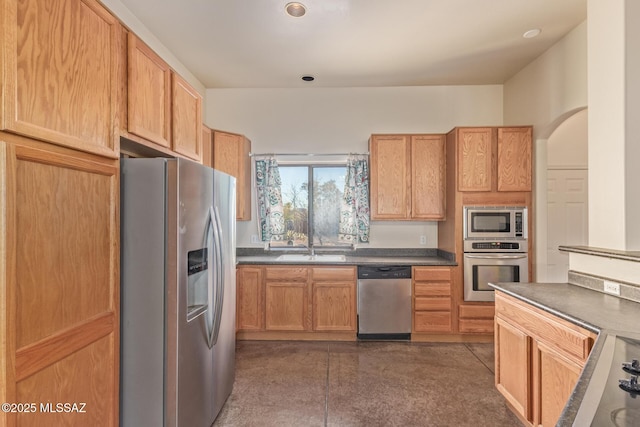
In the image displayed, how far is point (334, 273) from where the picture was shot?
3764 millimetres

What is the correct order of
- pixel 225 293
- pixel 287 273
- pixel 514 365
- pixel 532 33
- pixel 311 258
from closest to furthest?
pixel 514 365
pixel 225 293
pixel 532 33
pixel 287 273
pixel 311 258

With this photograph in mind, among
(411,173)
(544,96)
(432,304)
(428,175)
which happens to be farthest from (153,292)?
(544,96)

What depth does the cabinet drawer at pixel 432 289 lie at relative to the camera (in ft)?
12.3

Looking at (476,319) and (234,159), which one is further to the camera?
(234,159)

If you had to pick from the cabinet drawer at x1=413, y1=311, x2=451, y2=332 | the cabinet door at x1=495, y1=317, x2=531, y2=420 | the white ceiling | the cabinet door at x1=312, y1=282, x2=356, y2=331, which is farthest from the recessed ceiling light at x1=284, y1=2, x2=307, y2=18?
the cabinet drawer at x1=413, y1=311, x2=451, y2=332

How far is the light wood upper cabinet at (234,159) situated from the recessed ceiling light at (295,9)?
1668 millimetres

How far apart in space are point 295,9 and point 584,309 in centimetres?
274

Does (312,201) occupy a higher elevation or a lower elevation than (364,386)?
higher

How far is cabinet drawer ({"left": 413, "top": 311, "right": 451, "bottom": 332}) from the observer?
374cm

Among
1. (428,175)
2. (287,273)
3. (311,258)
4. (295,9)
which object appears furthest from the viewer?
(311,258)

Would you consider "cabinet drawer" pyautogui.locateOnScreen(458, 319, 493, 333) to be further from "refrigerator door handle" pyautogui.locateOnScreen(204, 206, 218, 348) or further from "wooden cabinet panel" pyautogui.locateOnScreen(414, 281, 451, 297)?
"refrigerator door handle" pyautogui.locateOnScreen(204, 206, 218, 348)

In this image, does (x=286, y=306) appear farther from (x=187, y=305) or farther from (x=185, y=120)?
(x=185, y=120)

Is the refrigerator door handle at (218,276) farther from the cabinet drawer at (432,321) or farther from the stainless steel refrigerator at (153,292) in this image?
the cabinet drawer at (432,321)

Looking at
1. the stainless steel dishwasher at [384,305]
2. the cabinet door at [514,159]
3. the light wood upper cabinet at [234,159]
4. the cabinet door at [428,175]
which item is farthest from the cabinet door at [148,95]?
the cabinet door at [514,159]
